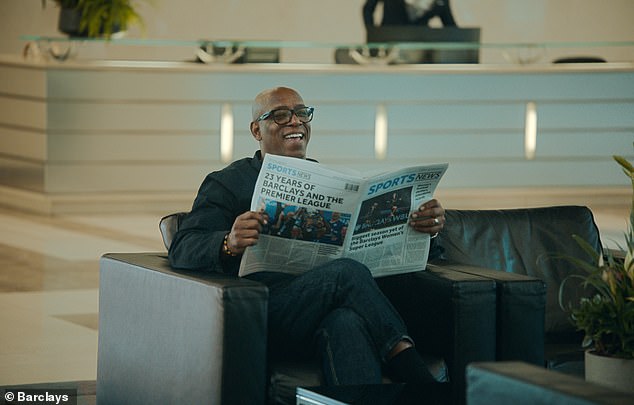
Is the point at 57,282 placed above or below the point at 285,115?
below

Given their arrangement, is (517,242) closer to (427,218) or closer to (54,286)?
(427,218)

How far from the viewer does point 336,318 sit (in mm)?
3018

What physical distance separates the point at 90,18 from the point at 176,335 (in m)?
5.56

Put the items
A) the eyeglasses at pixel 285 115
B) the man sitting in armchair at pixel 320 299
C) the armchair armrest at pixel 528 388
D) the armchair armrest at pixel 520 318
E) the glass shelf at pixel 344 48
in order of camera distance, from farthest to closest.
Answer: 1. the glass shelf at pixel 344 48
2. the eyeglasses at pixel 285 115
3. the armchair armrest at pixel 520 318
4. the man sitting in armchair at pixel 320 299
5. the armchair armrest at pixel 528 388

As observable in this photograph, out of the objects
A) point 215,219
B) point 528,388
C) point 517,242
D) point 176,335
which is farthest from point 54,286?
point 528,388

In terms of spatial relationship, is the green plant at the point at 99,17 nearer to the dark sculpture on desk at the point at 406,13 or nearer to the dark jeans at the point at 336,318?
the dark sculpture on desk at the point at 406,13

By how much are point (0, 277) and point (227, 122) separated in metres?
2.81

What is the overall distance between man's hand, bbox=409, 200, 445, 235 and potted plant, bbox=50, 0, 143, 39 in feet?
17.6

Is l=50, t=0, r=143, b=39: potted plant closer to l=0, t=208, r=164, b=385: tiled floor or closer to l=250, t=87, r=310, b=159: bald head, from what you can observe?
l=0, t=208, r=164, b=385: tiled floor

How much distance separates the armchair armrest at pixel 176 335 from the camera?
280 centimetres

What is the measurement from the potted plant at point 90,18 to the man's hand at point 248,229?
5.42m

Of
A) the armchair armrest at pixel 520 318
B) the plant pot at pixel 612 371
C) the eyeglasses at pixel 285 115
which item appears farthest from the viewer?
the eyeglasses at pixel 285 115

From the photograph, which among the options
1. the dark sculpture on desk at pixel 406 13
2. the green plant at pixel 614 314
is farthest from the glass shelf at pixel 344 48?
the green plant at pixel 614 314

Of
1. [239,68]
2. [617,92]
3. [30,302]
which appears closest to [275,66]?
[239,68]
